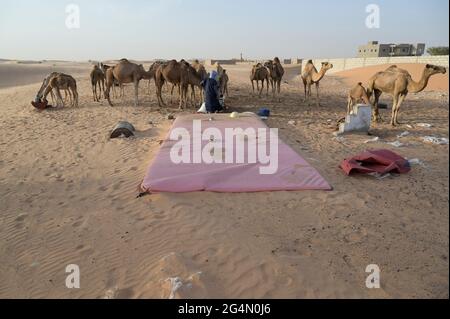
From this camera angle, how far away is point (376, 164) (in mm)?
6180

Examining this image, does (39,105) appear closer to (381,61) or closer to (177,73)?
(177,73)

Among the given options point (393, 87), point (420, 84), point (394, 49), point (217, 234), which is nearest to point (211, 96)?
point (393, 87)

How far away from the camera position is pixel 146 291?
331cm

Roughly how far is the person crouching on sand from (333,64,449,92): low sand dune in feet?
47.8

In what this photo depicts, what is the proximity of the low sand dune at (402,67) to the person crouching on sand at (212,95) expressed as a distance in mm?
14567

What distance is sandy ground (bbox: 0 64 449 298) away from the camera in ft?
11.0

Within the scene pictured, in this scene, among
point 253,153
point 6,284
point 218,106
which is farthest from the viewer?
point 218,106

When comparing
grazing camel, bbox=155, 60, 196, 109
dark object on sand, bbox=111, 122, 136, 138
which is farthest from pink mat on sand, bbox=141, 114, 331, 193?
grazing camel, bbox=155, 60, 196, 109

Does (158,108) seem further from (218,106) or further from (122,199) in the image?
(122,199)

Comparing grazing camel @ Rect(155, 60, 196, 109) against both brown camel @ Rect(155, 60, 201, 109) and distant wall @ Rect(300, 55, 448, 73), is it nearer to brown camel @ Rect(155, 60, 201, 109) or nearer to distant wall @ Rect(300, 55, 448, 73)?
brown camel @ Rect(155, 60, 201, 109)

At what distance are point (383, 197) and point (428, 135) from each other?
4655 mm

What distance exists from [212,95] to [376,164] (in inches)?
252

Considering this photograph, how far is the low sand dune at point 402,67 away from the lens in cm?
2147

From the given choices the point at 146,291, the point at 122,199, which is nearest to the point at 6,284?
the point at 146,291
